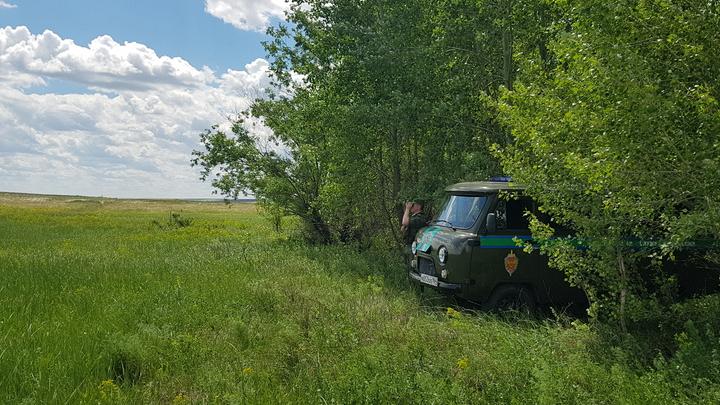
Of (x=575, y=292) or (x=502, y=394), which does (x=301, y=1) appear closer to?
(x=575, y=292)

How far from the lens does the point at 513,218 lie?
27.4 ft

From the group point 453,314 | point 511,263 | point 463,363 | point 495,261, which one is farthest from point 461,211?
point 463,363

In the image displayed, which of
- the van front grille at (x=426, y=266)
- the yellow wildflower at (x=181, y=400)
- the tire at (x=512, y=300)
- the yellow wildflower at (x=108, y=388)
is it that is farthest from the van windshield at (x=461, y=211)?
the yellow wildflower at (x=108, y=388)

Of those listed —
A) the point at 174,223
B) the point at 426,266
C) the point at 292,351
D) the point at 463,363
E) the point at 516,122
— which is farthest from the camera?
the point at 174,223

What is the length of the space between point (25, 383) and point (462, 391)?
4.09 m

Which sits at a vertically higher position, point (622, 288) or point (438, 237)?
point (438, 237)

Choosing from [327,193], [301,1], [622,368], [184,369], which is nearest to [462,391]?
[622,368]

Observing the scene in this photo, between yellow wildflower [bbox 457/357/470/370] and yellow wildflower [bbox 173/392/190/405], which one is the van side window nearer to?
yellow wildflower [bbox 457/357/470/370]

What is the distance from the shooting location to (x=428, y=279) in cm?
872

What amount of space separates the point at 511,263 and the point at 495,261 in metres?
0.25

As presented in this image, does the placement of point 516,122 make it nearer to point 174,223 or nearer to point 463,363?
point 463,363

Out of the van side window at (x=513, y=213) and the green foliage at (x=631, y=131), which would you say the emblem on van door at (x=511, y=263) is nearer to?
the van side window at (x=513, y=213)

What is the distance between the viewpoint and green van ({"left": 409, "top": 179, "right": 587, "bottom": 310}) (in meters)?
8.12

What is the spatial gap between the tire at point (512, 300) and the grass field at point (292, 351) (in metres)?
0.53
